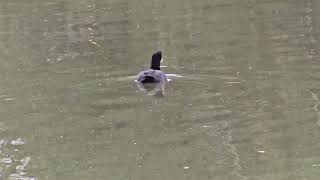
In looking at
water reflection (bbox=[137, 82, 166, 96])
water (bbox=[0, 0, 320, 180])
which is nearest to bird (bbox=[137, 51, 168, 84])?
water reflection (bbox=[137, 82, 166, 96])

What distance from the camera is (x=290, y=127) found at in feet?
41.4

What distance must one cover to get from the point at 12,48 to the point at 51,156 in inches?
393

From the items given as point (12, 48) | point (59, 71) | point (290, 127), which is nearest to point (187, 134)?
point (290, 127)

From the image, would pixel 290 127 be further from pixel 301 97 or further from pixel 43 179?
pixel 43 179

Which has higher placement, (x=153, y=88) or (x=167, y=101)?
(x=167, y=101)

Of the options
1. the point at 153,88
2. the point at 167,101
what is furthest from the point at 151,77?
the point at 167,101

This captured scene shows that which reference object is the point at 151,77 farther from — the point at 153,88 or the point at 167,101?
the point at 167,101

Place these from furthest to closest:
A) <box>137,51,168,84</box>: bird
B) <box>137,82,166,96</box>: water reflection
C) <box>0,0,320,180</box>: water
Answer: <box>137,51,168,84</box>: bird < <box>137,82,166,96</box>: water reflection < <box>0,0,320,180</box>: water

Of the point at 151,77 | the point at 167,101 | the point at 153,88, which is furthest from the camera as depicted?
the point at 151,77

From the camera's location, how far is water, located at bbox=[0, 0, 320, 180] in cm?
1127

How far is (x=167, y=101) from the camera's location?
1461cm

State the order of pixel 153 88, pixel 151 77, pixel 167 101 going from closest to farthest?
pixel 167 101 → pixel 153 88 → pixel 151 77

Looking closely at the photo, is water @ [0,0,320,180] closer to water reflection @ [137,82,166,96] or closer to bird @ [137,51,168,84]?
water reflection @ [137,82,166,96]

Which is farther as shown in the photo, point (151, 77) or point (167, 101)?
point (151, 77)
